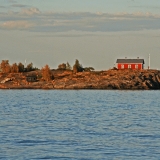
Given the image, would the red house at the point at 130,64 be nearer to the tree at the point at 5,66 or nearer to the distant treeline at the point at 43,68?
the distant treeline at the point at 43,68

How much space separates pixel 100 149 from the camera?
29.6 meters

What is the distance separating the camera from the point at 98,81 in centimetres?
14862

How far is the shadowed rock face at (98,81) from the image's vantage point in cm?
14662

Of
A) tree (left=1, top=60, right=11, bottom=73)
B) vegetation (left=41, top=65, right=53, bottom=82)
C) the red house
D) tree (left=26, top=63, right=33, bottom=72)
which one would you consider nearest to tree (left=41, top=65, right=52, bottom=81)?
vegetation (left=41, top=65, right=53, bottom=82)

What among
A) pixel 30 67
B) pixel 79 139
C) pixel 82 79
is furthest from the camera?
pixel 30 67

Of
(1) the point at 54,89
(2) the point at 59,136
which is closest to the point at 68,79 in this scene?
(1) the point at 54,89

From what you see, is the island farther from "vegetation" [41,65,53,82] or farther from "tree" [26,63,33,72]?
"tree" [26,63,33,72]

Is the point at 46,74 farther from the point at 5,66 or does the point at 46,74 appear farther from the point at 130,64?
the point at 130,64

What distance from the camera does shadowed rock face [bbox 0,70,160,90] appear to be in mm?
146625

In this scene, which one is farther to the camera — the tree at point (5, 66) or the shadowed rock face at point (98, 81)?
the tree at point (5, 66)

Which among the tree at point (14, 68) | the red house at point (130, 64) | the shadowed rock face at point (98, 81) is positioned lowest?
the shadowed rock face at point (98, 81)

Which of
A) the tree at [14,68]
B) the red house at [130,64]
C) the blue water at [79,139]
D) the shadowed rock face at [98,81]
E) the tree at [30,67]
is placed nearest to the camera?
the blue water at [79,139]

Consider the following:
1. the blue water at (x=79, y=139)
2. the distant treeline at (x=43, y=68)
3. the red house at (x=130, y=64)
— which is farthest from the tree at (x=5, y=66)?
the blue water at (x=79, y=139)

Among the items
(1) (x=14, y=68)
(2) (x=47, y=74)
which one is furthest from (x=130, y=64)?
(1) (x=14, y=68)
